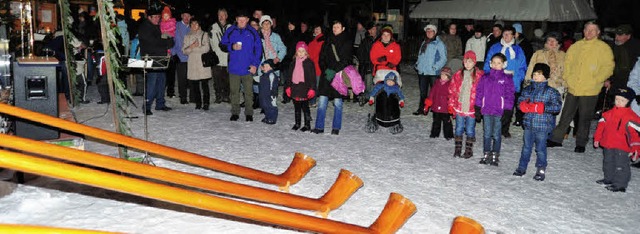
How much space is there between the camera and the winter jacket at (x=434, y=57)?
9.84 meters

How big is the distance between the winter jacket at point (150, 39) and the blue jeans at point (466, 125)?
5.57 metres

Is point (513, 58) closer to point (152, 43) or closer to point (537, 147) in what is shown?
point (537, 147)

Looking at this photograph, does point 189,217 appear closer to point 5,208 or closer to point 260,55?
point 5,208

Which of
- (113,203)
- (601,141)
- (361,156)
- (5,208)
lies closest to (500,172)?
(601,141)

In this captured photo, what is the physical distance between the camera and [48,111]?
20.6 ft

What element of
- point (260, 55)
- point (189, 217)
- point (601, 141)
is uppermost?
point (260, 55)

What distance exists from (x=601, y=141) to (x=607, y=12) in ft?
90.4

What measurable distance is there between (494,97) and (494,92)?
0.23 feet

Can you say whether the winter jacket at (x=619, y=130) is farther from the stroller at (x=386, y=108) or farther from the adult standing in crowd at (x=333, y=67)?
the adult standing in crowd at (x=333, y=67)

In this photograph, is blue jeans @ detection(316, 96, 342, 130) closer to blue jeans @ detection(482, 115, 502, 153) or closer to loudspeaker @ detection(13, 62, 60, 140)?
blue jeans @ detection(482, 115, 502, 153)

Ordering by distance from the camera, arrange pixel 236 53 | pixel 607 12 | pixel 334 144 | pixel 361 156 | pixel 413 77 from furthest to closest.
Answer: pixel 607 12
pixel 413 77
pixel 236 53
pixel 334 144
pixel 361 156

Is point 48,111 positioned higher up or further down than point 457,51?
further down

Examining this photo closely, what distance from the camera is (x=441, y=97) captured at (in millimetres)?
8039

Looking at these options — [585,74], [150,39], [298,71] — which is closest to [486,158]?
[585,74]
